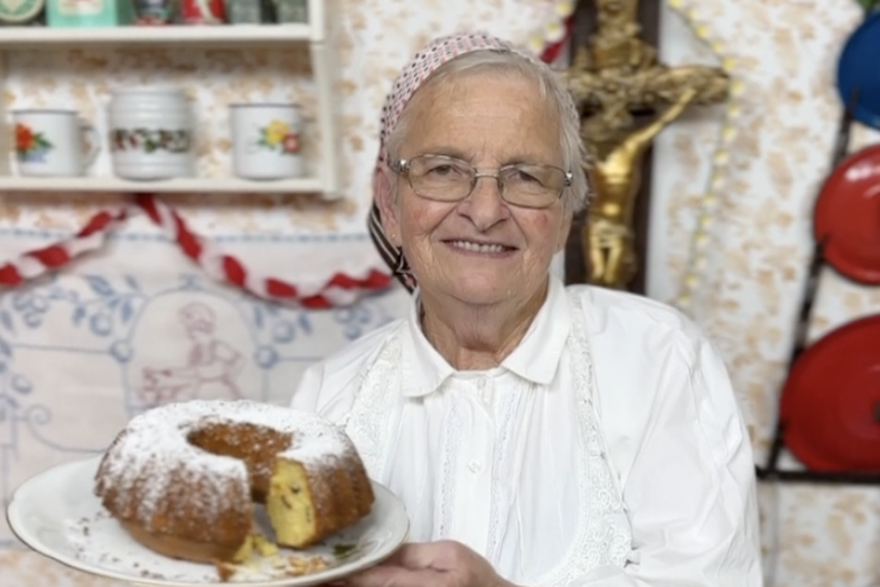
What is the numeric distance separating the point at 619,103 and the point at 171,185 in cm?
70

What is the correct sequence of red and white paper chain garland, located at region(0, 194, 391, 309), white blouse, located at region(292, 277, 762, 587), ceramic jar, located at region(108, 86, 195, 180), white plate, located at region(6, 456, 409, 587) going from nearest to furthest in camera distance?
white plate, located at region(6, 456, 409, 587)
white blouse, located at region(292, 277, 762, 587)
ceramic jar, located at region(108, 86, 195, 180)
red and white paper chain garland, located at region(0, 194, 391, 309)

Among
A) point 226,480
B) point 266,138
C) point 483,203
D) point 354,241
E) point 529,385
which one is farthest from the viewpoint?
point 354,241

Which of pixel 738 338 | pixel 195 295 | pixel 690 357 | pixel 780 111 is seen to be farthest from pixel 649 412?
pixel 195 295

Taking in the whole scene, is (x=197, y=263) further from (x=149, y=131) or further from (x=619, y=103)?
(x=619, y=103)

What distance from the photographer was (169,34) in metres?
1.44

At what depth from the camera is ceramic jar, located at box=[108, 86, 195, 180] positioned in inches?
58.7

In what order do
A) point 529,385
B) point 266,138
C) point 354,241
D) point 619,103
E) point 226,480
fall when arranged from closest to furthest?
point 226,480 < point 529,385 < point 619,103 < point 266,138 < point 354,241

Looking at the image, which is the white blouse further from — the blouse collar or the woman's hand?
the woman's hand

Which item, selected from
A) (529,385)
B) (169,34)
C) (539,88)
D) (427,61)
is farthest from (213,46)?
(529,385)

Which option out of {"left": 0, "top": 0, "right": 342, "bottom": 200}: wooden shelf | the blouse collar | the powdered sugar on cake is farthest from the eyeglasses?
{"left": 0, "top": 0, "right": 342, "bottom": 200}: wooden shelf

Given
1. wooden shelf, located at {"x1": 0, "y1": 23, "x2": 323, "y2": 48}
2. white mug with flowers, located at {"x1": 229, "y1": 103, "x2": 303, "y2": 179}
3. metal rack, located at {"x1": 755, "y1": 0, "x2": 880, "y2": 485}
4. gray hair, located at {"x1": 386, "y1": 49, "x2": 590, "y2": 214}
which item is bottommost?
metal rack, located at {"x1": 755, "y1": 0, "x2": 880, "y2": 485}

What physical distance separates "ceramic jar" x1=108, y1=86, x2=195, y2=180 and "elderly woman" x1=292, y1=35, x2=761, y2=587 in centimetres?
48

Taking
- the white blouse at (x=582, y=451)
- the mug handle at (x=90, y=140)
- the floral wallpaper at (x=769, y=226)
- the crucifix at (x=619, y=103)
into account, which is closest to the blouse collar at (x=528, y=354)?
the white blouse at (x=582, y=451)

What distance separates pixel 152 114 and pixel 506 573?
2.90ft
